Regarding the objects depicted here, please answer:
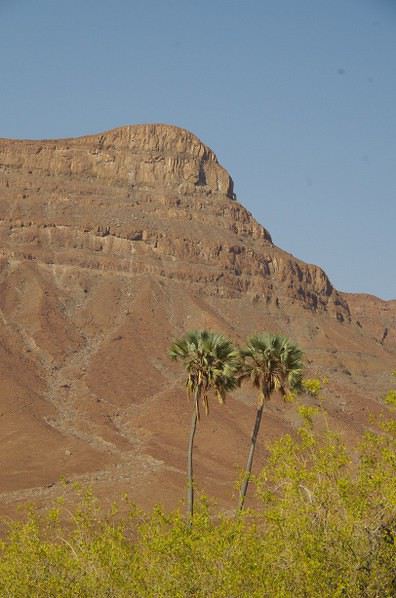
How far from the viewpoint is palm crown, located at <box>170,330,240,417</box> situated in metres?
50.7

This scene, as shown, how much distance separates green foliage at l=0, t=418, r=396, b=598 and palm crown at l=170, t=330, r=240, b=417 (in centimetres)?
2202

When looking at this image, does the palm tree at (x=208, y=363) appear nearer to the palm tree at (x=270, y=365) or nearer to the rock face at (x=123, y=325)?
the palm tree at (x=270, y=365)

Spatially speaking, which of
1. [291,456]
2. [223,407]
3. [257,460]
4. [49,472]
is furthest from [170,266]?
[291,456]

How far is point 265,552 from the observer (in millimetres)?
25875

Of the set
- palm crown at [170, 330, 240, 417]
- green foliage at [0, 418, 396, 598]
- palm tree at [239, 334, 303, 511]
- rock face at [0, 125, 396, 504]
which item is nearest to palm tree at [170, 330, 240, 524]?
palm crown at [170, 330, 240, 417]

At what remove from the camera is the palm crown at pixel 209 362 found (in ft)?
166

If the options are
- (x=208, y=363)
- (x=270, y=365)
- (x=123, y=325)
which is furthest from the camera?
(x=123, y=325)

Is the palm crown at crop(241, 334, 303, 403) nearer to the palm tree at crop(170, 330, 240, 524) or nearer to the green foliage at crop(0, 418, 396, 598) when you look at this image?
the palm tree at crop(170, 330, 240, 524)

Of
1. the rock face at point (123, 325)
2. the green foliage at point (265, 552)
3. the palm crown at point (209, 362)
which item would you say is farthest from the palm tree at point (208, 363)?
the rock face at point (123, 325)

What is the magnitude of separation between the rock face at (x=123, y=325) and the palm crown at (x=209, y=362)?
136ft

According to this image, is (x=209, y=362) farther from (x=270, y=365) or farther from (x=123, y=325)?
(x=123, y=325)

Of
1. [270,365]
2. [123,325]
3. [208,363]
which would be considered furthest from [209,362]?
[123,325]

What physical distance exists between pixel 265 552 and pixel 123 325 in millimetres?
136154

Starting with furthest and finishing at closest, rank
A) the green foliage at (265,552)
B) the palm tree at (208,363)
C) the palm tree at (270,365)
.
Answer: the palm tree at (208,363) < the palm tree at (270,365) < the green foliage at (265,552)
